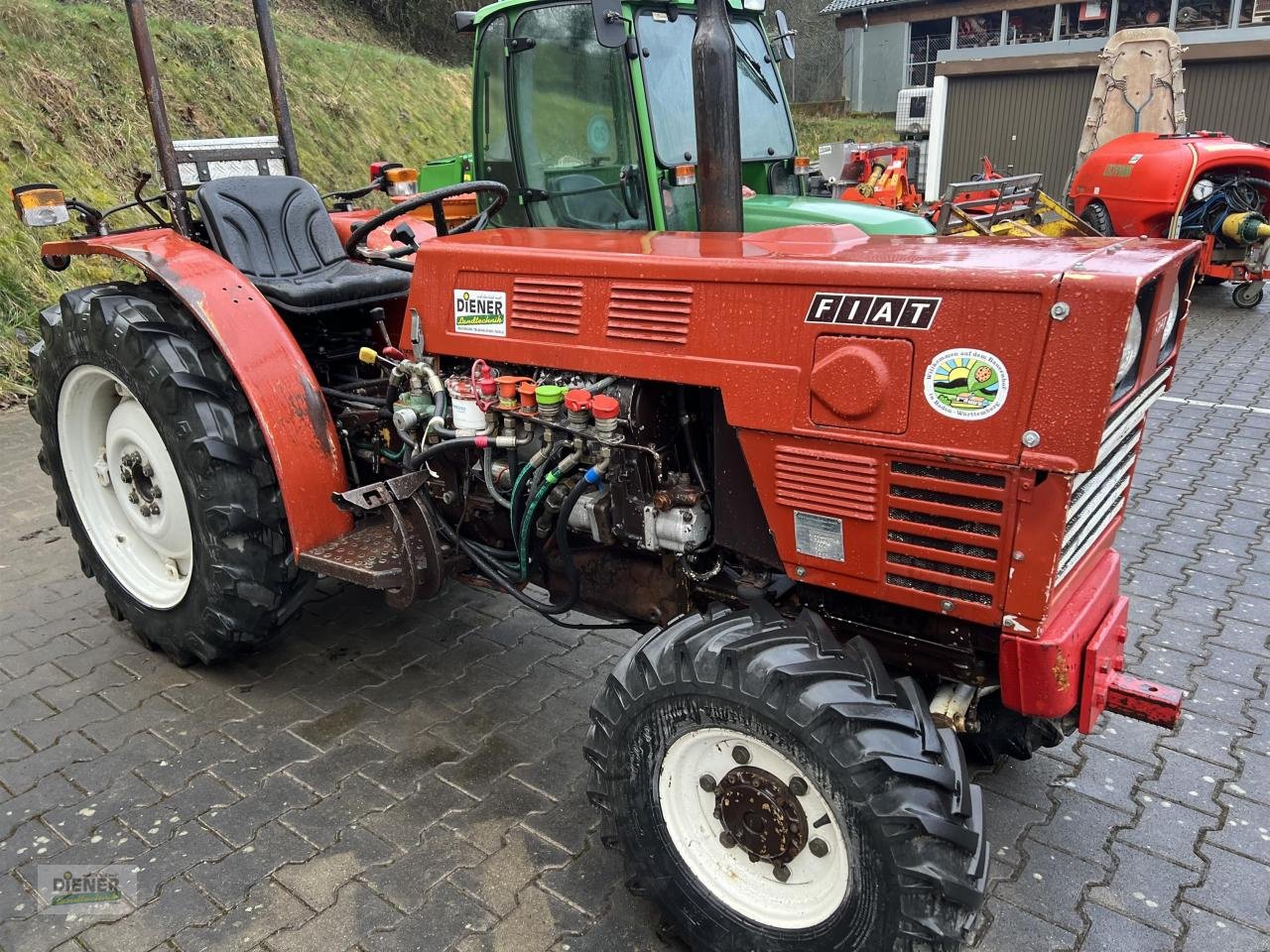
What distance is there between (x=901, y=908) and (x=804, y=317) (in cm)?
109

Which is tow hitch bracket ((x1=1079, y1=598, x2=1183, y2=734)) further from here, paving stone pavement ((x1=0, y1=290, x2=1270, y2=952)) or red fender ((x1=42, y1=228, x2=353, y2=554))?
red fender ((x1=42, y1=228, x2=353, y2=554))

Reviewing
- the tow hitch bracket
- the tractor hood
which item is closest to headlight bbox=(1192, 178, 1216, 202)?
the tractor hood

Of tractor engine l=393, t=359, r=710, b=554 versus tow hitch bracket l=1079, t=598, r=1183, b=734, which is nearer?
tow hitch bracket l=1079, t=598, r=1183, b=734

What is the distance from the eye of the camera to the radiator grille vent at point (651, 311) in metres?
2.00

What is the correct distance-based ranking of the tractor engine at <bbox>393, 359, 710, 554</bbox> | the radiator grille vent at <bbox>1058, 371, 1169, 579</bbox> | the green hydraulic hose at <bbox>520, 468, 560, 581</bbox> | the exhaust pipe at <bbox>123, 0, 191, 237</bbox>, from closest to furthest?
the radiator grille vent at <bbox>1058, 371, 1169, 579</bbox> < the tractor engine at <bbox>393, 359, 710, 554</bbox> < the green hydraulic hose at <bbox>520, 468, 560, 581</bbox> < the exhaust pipe at <bbox>123, 0, 191, 237</bbox>

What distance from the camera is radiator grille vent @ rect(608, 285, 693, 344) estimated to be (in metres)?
2.00

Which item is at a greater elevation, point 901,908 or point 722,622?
point 722,622

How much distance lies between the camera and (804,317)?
5.99 ft

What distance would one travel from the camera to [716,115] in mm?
2262

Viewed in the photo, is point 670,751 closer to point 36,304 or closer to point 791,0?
point 36,304

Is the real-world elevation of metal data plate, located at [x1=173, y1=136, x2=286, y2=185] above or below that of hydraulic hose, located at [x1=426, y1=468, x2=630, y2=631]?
above

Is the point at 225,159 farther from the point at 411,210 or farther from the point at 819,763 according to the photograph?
the point at 819,763

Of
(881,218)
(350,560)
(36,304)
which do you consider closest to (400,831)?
(350,560)

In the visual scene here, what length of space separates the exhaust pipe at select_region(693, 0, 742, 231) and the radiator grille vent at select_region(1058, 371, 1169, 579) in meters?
1.04
